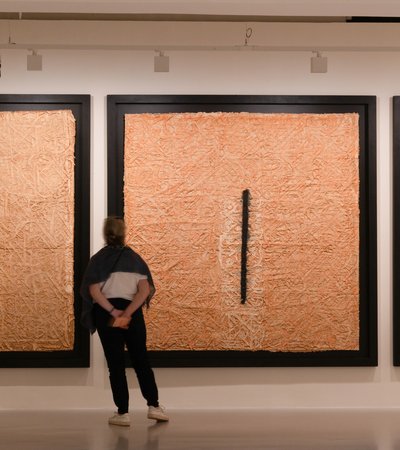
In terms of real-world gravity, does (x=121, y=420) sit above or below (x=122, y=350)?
below

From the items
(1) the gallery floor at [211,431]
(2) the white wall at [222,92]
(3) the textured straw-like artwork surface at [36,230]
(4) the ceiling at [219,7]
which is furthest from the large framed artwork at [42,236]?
(4) the ceiling at [219,7]

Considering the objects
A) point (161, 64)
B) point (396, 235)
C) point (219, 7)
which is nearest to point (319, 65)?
point (219, 7)

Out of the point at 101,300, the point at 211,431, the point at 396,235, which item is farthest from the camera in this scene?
the point at 396,235

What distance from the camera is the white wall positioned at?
8.28 metres

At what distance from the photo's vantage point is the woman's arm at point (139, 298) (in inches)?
286

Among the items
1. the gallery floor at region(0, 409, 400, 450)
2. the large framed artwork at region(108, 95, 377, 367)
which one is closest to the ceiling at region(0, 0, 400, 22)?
the large framed artwork at region(108, 95, 377, 367)

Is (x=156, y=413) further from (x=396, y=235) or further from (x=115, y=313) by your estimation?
(x=396, y=235)

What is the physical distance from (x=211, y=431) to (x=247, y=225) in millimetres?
1919

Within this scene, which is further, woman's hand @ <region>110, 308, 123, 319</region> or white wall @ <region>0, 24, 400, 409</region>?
white wall @ <region>0, 24, 400, 409</region>

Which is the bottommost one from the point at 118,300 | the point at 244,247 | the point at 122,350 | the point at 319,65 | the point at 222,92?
the point at 122,350

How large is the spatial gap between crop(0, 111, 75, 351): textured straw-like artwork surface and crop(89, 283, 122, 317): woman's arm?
0.96 meters

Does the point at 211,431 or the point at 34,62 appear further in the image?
the point at 34,62

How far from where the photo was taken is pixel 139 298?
7.32 m

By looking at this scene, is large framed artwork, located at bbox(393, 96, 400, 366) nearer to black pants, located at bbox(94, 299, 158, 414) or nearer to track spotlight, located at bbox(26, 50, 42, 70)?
black pants, located at bbox(94, 299, 158, 414)
